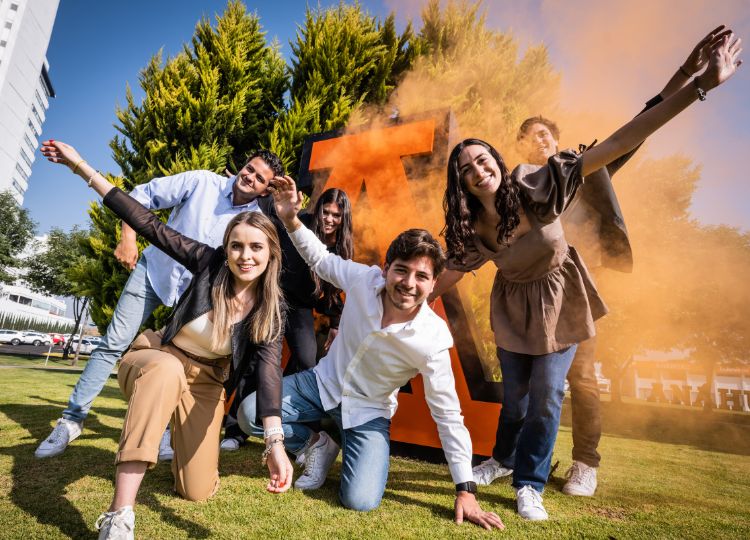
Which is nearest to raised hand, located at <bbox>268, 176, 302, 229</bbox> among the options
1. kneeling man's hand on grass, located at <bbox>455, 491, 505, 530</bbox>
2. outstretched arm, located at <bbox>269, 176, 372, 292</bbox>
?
outstretched arm, located at <bbox>269, 176, 372, 292</bbox>

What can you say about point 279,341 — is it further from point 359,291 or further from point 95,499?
point 95,499

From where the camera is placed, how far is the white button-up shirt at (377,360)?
2029 millimetres

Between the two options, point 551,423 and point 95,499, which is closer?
point 95,499

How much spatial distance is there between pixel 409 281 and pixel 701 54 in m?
1.81

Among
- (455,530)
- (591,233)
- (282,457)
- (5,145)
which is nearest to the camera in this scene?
(282,457)

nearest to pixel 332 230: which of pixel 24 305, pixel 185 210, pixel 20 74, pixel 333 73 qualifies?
pixel 185 210

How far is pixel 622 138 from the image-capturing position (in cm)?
179

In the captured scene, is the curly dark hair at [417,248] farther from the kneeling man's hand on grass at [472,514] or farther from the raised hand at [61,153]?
the raised hand at [61,153]

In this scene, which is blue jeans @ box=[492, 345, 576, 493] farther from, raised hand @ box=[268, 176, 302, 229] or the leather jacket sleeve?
the leather jacket sleeve

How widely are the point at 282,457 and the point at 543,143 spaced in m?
2.77

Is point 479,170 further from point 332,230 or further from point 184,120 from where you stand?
point 184,120

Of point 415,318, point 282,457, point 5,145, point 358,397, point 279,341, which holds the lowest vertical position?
point 282,457

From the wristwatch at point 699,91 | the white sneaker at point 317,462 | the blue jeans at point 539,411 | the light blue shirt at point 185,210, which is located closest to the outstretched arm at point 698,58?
the wristwatch at point 699,91

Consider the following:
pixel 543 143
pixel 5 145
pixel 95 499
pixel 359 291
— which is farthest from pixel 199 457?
pixel 5 145
